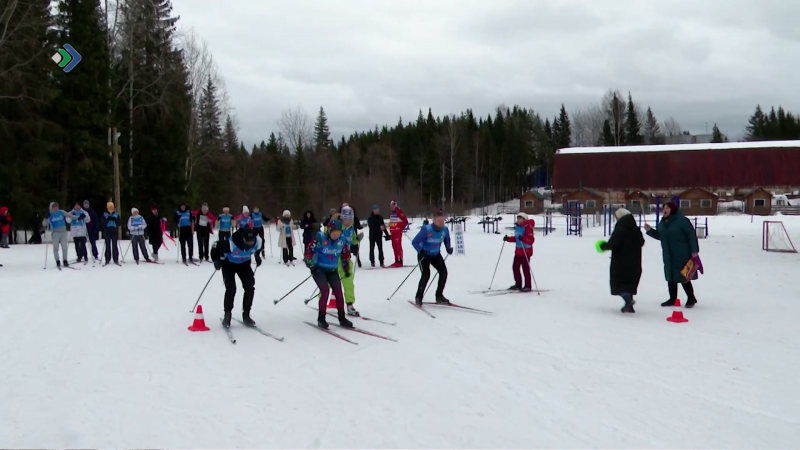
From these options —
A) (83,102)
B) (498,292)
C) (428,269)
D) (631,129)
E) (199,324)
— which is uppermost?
(631,129)

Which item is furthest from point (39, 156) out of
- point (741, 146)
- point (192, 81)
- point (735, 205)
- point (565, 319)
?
point (741, 146)

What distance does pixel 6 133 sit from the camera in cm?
2630

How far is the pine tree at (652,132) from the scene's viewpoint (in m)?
100

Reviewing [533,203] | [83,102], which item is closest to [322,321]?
[83,102]

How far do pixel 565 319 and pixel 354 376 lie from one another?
4.45 metres

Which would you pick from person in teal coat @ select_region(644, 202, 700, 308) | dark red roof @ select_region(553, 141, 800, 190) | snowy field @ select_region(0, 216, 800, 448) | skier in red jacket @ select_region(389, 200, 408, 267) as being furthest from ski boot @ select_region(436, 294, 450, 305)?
dark red roof @ select_region(553, 141, 800, 190)

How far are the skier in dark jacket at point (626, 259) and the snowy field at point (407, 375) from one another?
45 cm

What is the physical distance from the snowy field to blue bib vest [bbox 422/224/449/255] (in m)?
1.02

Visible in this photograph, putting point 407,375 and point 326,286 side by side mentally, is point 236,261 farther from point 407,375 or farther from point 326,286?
point 407,375

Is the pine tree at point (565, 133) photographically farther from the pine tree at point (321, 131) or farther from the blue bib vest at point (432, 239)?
the blue bib vest at point (432, 239)

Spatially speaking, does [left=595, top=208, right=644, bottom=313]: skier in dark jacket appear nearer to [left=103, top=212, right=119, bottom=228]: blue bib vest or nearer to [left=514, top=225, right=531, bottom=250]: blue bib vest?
[left=514, top=225, right=531, bottom=250]: blue bib vest

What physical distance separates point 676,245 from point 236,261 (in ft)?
23.5

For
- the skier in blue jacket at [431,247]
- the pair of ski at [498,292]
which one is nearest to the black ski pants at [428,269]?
the skier in blue jacket at [431,247]

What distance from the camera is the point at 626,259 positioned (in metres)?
10.1
